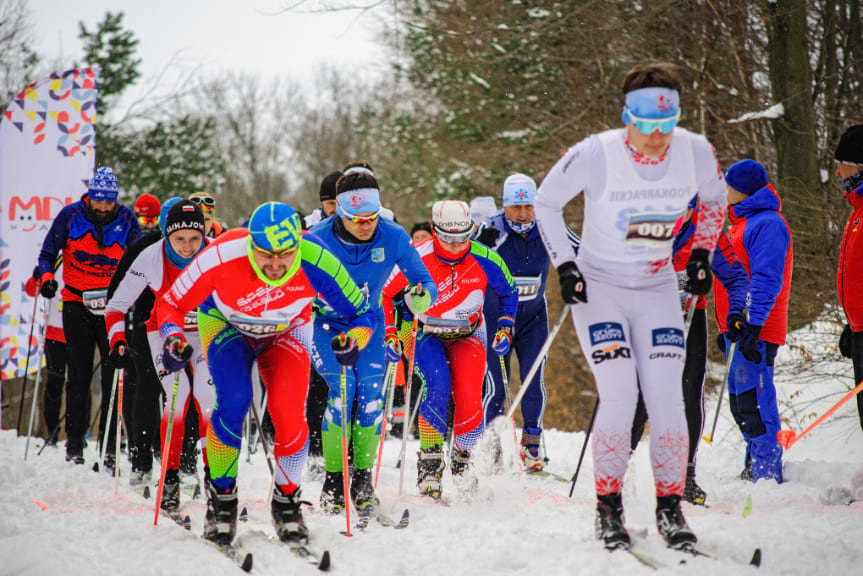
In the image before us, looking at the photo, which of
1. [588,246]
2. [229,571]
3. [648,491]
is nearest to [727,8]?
[648,491]

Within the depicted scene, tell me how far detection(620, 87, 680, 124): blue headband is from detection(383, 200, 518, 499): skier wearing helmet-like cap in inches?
93.2

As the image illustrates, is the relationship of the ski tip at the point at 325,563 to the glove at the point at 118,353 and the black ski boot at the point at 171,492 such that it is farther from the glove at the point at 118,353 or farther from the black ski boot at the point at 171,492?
the glove at the point at 118,353

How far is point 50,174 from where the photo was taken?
34.8ft

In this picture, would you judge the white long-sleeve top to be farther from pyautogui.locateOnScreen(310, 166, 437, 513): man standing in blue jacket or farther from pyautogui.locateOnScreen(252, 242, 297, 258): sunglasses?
pyautogui.locateOnScreen(310, 166, 437, 513): man standing in blue jacket

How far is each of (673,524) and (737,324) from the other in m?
1.91

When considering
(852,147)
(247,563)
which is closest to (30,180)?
(247,563)

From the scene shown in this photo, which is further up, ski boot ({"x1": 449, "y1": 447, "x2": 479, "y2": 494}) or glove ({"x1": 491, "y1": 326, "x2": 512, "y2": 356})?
glove ({"x1": 491, "y1": 326, "x2": 512, "y2": 356})

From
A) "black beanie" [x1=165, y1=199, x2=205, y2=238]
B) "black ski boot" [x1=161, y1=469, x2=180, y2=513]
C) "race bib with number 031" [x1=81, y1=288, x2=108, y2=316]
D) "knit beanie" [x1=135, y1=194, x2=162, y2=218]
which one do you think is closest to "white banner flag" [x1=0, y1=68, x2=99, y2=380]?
"knit beanie" [x1=135, y1=194, x2=162, y2=218]

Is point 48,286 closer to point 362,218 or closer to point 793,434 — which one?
point 362,218

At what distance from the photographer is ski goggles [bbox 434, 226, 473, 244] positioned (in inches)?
255

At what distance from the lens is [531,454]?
7.25m

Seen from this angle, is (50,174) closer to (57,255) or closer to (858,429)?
(57,255)

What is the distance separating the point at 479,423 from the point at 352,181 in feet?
6.85

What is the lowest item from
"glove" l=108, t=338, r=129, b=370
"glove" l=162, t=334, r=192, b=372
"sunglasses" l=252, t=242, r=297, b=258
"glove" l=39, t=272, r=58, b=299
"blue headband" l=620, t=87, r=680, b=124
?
"glove" l=108, t=338, r=129, b=370
